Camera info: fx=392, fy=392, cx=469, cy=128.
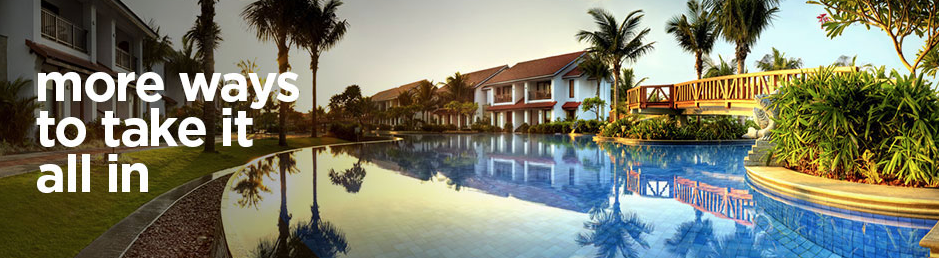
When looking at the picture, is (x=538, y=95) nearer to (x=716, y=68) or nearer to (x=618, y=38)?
(x=618, y=38)

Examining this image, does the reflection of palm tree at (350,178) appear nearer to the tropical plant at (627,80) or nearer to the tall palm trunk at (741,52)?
the tall palm trunk at (741,52)

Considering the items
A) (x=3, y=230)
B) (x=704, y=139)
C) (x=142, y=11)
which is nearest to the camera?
(x=3, y=230)

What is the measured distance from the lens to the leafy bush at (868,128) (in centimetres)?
651

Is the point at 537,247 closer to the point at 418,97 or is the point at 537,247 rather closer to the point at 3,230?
the point at 3,230

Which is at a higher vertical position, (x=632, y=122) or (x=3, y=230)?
(x=632, y=122)

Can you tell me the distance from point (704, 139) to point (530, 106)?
19097 mm

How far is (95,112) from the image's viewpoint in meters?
16.5

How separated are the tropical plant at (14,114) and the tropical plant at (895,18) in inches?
887

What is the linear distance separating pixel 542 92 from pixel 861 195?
32.1 m

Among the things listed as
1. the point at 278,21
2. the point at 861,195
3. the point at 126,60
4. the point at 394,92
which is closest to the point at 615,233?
the point at 861,195

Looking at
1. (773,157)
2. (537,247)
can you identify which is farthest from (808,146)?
(537,247)

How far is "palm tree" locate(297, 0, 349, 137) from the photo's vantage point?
62.9 ft

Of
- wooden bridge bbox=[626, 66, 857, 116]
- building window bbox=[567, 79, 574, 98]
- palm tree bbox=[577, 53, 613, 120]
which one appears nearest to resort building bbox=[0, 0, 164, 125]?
wooden bridge bbox=[626, 66, 857, 116]

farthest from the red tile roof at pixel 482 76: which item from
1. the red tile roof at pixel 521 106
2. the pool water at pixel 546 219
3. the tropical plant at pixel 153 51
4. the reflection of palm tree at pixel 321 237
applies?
the reflection of palm tree at pixel 321 237
